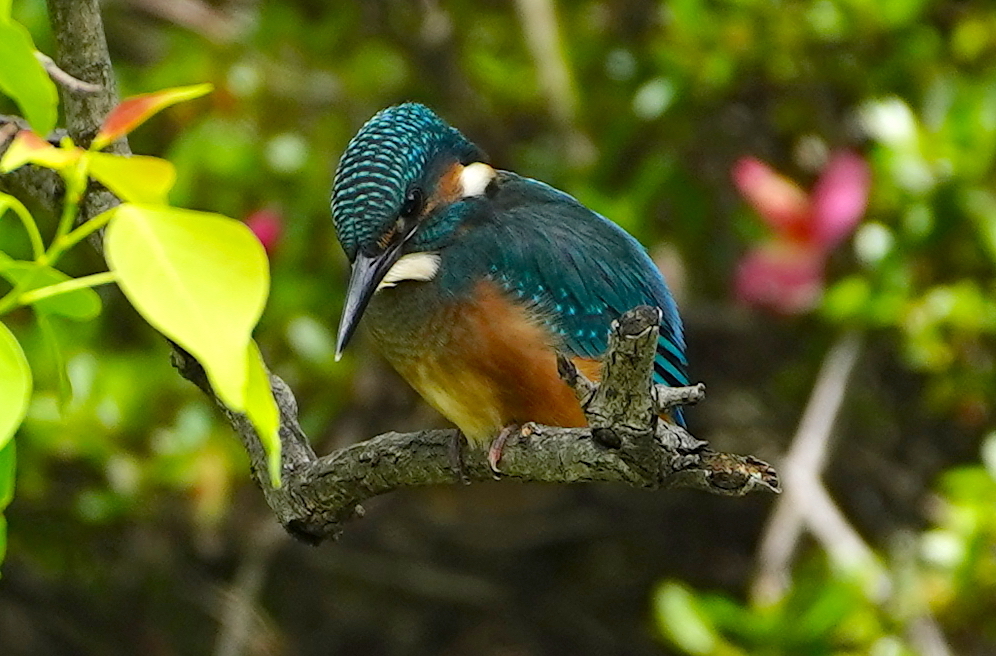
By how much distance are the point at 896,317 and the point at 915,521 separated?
978mm

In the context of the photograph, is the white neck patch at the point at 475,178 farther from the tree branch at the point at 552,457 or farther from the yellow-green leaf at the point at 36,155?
the yellow-green leaf at the point at 36,155

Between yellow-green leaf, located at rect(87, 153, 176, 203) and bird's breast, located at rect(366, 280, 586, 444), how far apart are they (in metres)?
1.04

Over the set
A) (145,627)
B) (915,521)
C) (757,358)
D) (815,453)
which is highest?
(757,358)

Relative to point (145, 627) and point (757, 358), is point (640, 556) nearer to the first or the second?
point (757, 358)

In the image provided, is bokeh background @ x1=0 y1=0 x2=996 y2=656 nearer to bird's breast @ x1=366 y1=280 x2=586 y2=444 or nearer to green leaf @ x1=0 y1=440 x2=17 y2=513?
bird's breast @ x1=366 y1=280 x2=586 y2=444

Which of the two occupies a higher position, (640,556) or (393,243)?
Answer: (640,556)

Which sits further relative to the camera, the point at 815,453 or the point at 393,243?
the point at 815,453

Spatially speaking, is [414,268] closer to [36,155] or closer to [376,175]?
[376,175]

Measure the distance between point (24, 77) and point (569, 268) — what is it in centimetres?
117

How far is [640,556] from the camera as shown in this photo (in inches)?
171

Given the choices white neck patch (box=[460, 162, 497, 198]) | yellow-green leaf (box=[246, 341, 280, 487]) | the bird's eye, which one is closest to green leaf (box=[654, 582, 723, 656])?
white neck patch (box=[460, 162, 497, 198])

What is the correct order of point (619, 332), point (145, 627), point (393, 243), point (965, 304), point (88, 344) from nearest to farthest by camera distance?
point (619, 332), point (393, 243), point (965, 304), point (88, 344), point (145, 627)

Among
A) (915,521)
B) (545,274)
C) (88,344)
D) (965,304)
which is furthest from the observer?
(915,521)

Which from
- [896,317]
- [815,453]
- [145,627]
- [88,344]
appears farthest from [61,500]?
[896,317]
